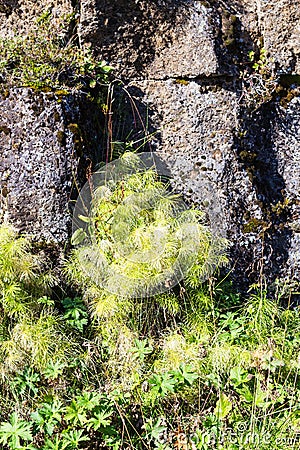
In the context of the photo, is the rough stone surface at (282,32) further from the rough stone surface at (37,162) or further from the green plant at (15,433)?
the green plant at (15,433)

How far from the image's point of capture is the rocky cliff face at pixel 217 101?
4016 mm

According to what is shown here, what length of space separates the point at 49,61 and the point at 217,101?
3.60ft

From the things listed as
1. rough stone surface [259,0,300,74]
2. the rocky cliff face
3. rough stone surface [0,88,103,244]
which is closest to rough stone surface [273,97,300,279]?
the rocky cliff face

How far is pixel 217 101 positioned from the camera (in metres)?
4.07

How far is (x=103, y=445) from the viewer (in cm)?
299

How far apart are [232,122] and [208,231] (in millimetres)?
797

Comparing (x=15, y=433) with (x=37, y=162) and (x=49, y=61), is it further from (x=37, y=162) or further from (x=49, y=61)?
(x=49, y=61)

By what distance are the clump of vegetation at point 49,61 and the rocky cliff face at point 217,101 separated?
0.07 m

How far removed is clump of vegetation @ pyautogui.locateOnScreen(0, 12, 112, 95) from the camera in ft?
12.4

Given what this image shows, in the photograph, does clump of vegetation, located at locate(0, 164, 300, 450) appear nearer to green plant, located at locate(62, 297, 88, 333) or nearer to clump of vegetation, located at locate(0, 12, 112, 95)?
green plant, located at locate(62, 297, 88, 333)

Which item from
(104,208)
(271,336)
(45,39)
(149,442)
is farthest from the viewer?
(45,39)

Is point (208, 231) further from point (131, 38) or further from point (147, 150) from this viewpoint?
point (131, 38)

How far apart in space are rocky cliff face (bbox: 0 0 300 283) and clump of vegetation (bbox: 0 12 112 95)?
0.23 feet

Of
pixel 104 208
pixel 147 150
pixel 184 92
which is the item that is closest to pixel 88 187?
pixel 104 208
